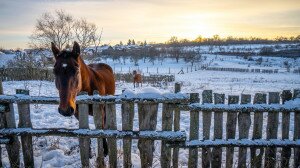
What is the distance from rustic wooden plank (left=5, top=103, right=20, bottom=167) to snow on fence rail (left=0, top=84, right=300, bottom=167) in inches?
0.6

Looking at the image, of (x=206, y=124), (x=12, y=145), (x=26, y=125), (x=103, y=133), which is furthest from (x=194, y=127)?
(x=12, y=145)

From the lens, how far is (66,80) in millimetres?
3777

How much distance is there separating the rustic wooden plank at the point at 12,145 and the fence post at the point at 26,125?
0.46 ft

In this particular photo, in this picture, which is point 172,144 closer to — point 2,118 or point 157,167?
point 157,167

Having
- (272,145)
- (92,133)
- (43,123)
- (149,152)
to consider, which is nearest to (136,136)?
(149,152)

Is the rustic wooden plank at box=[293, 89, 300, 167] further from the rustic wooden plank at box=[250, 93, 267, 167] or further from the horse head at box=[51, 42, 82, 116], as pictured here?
the horse head at box=[51, 42, 82, 116]

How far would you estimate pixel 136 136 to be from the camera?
4199 mm

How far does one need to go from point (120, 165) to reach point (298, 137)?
321cm

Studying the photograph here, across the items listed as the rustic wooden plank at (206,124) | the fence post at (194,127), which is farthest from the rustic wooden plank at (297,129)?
the fence post at (194,127)

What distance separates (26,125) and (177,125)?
8.59 feet

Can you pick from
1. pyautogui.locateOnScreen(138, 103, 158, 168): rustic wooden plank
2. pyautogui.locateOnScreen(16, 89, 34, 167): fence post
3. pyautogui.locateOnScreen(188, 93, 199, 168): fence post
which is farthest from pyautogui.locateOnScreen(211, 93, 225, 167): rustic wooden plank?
pyautogui.locateOnScreen(16, 89, 34, 167): fence post

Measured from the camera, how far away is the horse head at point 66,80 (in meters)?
3.60

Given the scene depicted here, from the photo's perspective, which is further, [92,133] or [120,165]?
[120,165]

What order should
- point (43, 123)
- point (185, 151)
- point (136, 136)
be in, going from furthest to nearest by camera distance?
point (43, 123) → point (185, 151) → point (136, 136)
